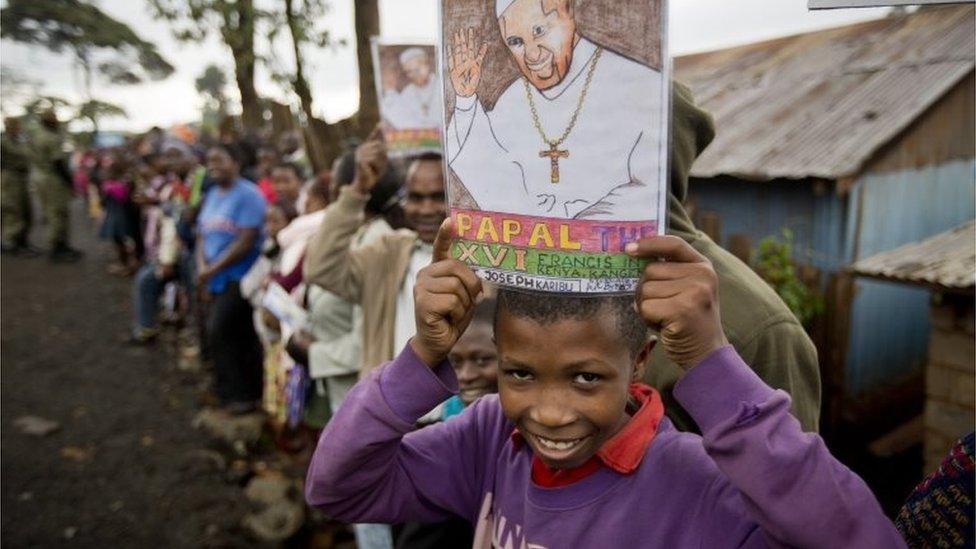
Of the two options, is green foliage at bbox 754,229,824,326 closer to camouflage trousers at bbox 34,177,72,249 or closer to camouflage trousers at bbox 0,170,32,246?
camouflage trousers at bbox 34,177,72,249

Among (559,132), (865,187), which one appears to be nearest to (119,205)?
(865,187)

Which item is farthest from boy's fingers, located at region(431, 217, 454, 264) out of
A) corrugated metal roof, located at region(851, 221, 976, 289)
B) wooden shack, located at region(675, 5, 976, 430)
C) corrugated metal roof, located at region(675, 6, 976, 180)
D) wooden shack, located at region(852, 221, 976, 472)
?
→ corrugated metal roof, located at region(675, 6, 976, 180)

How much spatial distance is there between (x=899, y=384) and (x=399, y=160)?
5.43 m

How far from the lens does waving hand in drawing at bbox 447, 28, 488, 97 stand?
107 centimetres

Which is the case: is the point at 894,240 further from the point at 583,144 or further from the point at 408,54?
the point at 583,144

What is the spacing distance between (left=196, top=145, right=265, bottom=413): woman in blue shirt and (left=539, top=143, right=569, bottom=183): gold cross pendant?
14.2 feet

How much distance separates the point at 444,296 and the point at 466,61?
0.38 meters

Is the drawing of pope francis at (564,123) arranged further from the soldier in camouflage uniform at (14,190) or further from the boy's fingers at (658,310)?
the soldier in camouflage uniform at (14,190)

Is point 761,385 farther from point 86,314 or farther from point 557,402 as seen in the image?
point 86,314

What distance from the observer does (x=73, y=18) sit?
626 cm

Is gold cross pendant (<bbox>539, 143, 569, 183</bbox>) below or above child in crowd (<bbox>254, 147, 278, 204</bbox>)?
above

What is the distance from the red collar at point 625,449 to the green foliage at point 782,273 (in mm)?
4671

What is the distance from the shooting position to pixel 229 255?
4.94 metres

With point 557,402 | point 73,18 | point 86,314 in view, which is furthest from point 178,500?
point 86,314
